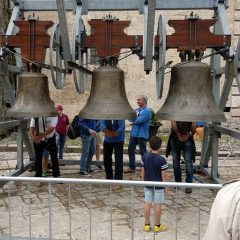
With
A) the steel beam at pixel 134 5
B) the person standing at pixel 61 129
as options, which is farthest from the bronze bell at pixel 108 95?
the person standing at pixel 61 129

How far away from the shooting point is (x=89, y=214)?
→ 5.77 m

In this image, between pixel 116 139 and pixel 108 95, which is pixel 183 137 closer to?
pixel 116 139

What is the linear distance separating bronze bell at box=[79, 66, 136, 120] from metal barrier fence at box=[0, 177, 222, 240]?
0.76 metres

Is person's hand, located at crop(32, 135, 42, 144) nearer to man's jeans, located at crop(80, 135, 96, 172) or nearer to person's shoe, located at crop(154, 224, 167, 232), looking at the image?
man's jeans, located at crop(80, 135, 96, 172)

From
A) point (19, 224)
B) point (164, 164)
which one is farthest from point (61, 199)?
point (164, 164)

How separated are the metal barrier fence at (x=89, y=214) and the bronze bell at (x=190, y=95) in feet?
2.61

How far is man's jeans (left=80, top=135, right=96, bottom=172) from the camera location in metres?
8.26

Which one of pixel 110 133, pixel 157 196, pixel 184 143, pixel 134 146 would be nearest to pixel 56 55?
pixel 157 196

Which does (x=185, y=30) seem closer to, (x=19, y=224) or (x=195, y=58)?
(x=195, y=58)

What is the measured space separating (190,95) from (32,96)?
176 cm

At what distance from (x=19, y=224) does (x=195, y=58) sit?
9.74ft

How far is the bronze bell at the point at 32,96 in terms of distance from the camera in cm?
477

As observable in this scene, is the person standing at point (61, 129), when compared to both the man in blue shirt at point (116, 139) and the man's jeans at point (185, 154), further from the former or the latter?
the man's jeans at point (185, 154)

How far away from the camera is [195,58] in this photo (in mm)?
4676
